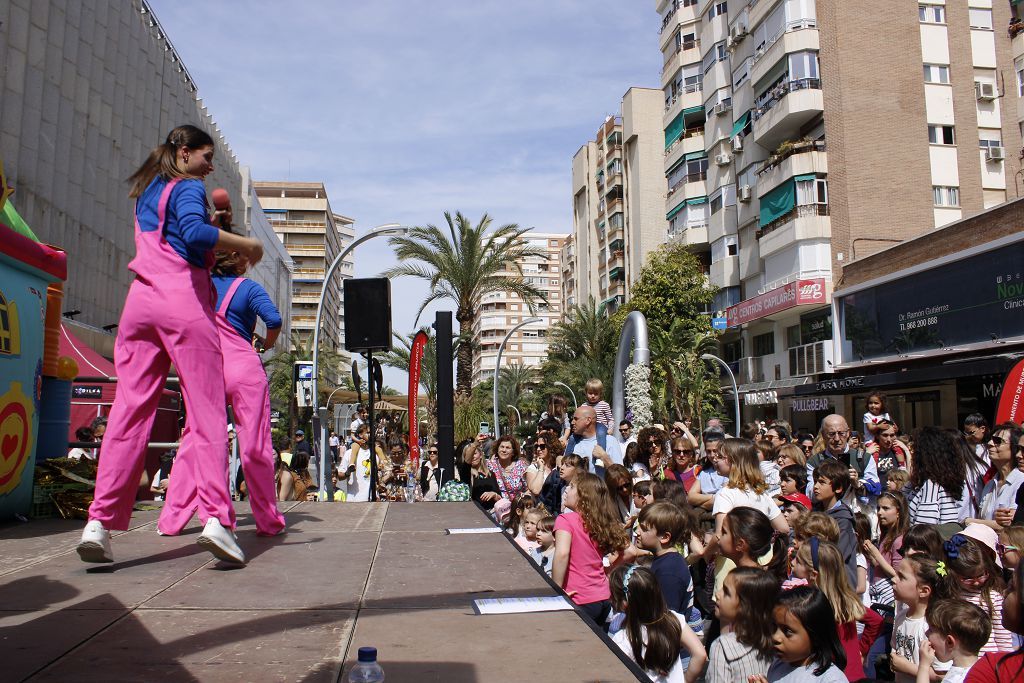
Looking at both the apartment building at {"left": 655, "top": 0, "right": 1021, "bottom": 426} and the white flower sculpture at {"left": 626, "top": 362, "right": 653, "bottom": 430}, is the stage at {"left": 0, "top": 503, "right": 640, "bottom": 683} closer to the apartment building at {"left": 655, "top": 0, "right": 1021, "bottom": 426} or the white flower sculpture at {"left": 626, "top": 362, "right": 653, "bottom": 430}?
the white flower sculpture at {"left": 626, "top": 362, "right": 653, "bottom": 430}

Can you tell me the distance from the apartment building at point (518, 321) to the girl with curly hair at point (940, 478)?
119 metres

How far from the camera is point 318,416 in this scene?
1639 centimetres

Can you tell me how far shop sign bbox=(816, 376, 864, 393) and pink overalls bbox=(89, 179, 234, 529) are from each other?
94.2 ft

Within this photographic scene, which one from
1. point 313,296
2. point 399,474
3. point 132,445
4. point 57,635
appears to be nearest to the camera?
point 57,635

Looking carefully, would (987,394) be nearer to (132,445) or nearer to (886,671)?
(886,671)

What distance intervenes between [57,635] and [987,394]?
2629cm

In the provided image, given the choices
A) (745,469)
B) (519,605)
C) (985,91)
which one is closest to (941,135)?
(985,91)

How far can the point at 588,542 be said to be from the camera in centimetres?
514

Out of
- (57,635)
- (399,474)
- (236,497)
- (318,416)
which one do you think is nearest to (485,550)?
(57,635)

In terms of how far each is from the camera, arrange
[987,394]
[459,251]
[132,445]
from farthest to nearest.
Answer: [459,251] → [987,394] → [132,445]

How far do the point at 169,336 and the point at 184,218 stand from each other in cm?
53

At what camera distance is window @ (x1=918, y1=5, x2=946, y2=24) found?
36.3 meters

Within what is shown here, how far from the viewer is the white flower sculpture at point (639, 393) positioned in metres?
19.5

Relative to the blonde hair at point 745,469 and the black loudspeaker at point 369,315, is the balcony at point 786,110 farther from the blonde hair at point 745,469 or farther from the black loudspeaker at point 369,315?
the blonde hair at point 745,469
